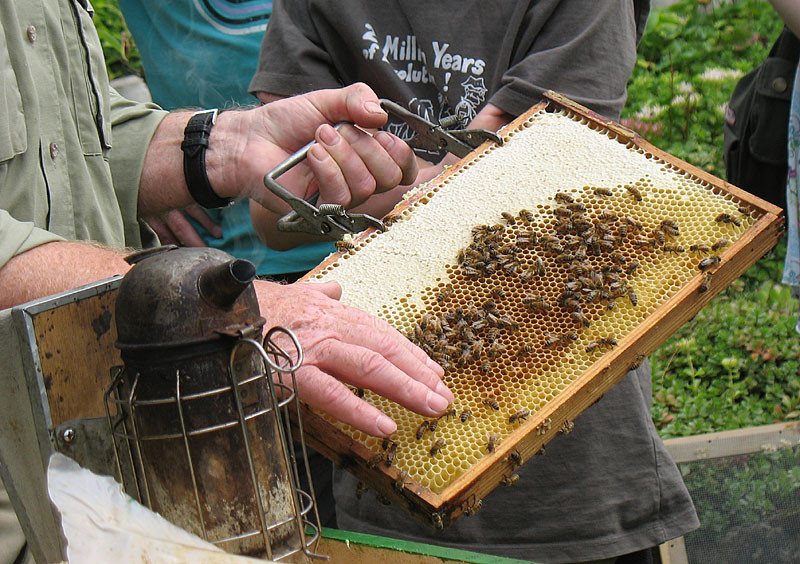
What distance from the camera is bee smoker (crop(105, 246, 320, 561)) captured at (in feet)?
3.53

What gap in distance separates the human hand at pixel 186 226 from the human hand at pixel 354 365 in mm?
2348

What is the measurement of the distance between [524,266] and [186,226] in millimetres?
2296

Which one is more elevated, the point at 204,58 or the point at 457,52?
the point at 457,52

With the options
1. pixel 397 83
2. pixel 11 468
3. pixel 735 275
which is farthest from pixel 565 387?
pixel 397 83

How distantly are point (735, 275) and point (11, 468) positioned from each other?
174 centimetres

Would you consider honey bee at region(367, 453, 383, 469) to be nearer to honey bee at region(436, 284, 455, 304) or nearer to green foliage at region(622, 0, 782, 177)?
honey bee at region(436, 284, 455, 304)

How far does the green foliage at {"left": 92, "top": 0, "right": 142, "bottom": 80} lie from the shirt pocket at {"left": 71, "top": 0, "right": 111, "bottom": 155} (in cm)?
415

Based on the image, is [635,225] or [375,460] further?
[635,225]

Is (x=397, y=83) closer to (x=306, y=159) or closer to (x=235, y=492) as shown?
(x=306, y=159)

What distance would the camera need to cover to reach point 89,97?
2.46m

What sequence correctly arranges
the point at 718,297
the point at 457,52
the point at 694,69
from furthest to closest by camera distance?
the point at 694,69 → the point at 718,297 → the point at 457,52

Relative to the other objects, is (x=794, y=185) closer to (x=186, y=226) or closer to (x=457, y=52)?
(x=457, y=52)

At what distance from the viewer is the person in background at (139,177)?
1.61 meters

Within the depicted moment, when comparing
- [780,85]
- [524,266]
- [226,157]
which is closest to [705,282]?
[524,266]
